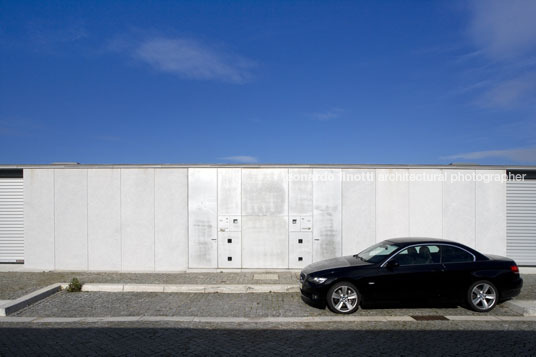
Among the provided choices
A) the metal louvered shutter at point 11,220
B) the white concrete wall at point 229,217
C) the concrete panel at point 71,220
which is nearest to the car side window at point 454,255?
the white concrete wall at point 229,217

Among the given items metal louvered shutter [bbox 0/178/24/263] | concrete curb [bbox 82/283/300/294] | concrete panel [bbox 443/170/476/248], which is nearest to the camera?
concrete curb [bbox 82/283/300/294]

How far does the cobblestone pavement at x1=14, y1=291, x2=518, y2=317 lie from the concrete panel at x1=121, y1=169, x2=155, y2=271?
2.48m

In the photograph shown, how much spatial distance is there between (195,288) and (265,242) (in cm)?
295

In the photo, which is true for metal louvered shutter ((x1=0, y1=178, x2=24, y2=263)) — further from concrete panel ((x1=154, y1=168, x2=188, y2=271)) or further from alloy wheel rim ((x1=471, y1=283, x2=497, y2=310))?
alloy wheel rim ((x1=471, y1=283, x2=497, y2=310))

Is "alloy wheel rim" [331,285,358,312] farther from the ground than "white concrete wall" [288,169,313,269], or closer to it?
closer to it

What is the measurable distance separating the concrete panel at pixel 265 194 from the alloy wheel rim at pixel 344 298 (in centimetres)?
421

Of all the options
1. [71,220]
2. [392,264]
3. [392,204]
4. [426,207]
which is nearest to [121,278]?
[71,220]

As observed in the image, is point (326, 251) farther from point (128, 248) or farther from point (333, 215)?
point (128, 248)

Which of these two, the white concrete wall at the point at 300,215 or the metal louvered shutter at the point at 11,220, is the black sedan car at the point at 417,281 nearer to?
the white concrete wall at the point at 300,215

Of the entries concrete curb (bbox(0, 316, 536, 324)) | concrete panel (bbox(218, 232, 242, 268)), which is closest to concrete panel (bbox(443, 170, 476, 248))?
concrete curb (bbox(0, 316, 536, 324))

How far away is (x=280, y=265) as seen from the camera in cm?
1029

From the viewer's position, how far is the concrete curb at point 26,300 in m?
6.58

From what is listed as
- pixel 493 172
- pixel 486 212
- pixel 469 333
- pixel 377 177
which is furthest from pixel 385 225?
pixel 469 333

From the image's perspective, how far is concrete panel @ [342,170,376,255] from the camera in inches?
405
